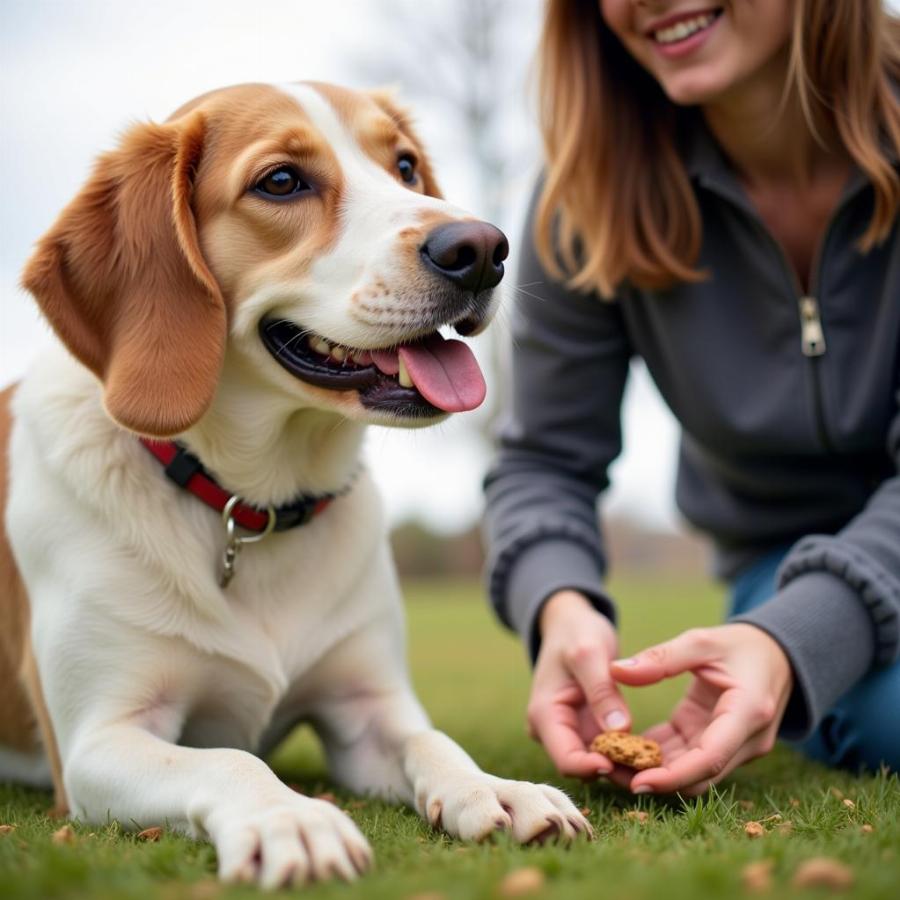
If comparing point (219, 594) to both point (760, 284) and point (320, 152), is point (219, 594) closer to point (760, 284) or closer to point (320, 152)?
point (320, 152)

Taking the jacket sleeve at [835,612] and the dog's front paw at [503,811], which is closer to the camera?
the dog's front paw at [503,811]

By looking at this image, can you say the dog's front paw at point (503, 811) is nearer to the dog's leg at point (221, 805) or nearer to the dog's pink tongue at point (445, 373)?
the dog's leg at point (221, 805)

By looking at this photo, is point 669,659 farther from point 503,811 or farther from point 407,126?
point 407,126

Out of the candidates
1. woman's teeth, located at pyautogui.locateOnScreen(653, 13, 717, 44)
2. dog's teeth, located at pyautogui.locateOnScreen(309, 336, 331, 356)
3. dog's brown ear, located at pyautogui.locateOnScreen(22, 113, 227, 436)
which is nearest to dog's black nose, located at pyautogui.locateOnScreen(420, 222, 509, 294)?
dog's teeth, located at pyautogui.locateOnScreen(309, 336, 331, 356)

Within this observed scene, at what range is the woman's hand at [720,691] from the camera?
6.55ft

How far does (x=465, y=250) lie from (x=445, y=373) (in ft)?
0.81

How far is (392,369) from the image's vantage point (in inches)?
85.7

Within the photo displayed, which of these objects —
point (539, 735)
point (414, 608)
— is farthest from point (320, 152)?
point (414, 608)

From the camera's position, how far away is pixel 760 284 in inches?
111

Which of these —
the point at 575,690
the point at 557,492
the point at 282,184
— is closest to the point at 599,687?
the point at 575,690

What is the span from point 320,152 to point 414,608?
29.0 ft

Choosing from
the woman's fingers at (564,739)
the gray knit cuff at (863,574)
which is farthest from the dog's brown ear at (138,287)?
the gray knit cuff at (863,574)

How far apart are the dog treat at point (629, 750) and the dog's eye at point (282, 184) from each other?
1.25m

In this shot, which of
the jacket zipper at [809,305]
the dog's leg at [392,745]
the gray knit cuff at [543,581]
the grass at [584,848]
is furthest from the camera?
the jacket zipper at [809,305]
